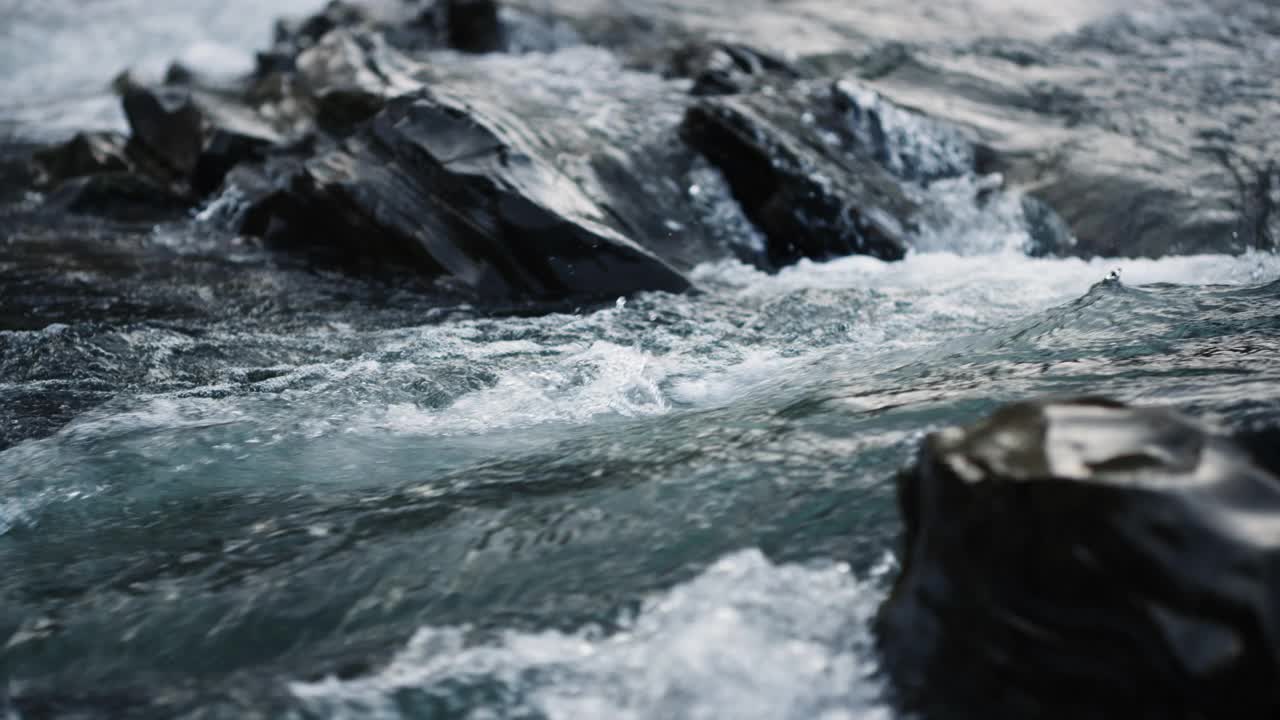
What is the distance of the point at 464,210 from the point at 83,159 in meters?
5.53

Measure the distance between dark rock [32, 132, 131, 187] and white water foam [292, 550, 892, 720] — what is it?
8.36m

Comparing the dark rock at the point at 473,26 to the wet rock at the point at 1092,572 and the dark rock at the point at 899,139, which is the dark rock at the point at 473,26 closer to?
the dark rock at the point at 899,139

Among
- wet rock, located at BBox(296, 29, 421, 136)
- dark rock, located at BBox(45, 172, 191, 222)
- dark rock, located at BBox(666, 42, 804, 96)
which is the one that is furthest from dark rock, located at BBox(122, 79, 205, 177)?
dark rock, located at BBox(666, 42, 804, 96)

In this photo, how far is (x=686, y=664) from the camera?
6.45ft

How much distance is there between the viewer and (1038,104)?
9.05 metres

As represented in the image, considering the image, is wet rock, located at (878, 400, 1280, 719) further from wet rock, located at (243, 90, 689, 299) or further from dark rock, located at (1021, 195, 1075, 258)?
dark rock, located at (1021, 195, 1075, 258)

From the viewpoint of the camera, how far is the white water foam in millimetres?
1854

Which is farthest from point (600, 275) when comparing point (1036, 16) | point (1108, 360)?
point (1036, 16)

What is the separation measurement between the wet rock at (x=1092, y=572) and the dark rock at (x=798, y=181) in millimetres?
4548

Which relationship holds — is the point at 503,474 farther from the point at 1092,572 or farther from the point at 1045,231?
the point at 1045,231

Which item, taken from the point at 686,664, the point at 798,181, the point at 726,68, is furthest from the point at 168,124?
the point at 686,664

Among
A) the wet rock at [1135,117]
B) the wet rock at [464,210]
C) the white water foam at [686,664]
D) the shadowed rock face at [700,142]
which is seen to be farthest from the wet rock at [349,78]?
the white water foam at [686,664]

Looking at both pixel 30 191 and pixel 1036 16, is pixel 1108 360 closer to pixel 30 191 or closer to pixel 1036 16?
→ pixel 30 191

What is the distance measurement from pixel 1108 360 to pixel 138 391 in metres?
3.67
